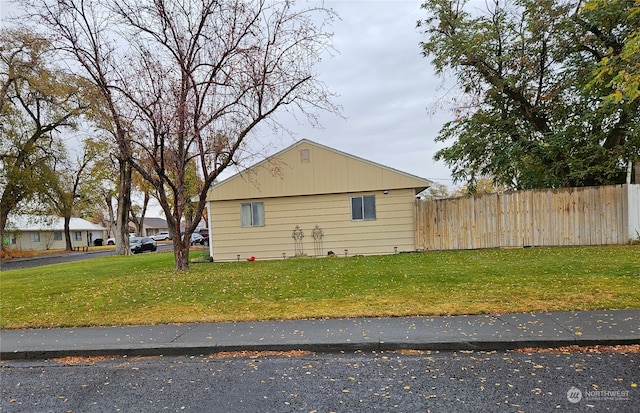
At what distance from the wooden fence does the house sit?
1.00 m

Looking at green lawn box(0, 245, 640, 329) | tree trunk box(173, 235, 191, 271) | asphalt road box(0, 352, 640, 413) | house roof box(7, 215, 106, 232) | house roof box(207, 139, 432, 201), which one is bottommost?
asphalt road box(0, 352, 640, 413)

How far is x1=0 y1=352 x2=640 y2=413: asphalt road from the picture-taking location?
3137mm

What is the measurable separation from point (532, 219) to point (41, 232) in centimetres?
4557

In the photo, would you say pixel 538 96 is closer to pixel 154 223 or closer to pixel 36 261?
pixel 36 261

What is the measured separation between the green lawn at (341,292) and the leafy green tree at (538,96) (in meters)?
4.80

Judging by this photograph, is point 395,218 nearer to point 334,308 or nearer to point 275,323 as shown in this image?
point 334,308

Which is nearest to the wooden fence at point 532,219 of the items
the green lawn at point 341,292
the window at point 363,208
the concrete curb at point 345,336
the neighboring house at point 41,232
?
the window at point 363,208

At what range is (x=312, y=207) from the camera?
14.5 meters

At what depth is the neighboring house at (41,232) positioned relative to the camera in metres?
33.9

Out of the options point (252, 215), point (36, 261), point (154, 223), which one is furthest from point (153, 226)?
point (252, 215)

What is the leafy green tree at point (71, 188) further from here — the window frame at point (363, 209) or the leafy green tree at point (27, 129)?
the window frame at point (363, 209)

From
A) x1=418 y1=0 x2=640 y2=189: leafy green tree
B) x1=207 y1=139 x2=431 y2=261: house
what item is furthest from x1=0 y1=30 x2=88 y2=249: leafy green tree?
x1=418 y1=0 x2=640 y2=189: leafy green tree

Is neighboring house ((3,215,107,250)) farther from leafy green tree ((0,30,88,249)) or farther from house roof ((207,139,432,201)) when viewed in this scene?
house roof ((207,139,432,201))

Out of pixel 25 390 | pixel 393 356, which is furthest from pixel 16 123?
pixel 393 356
